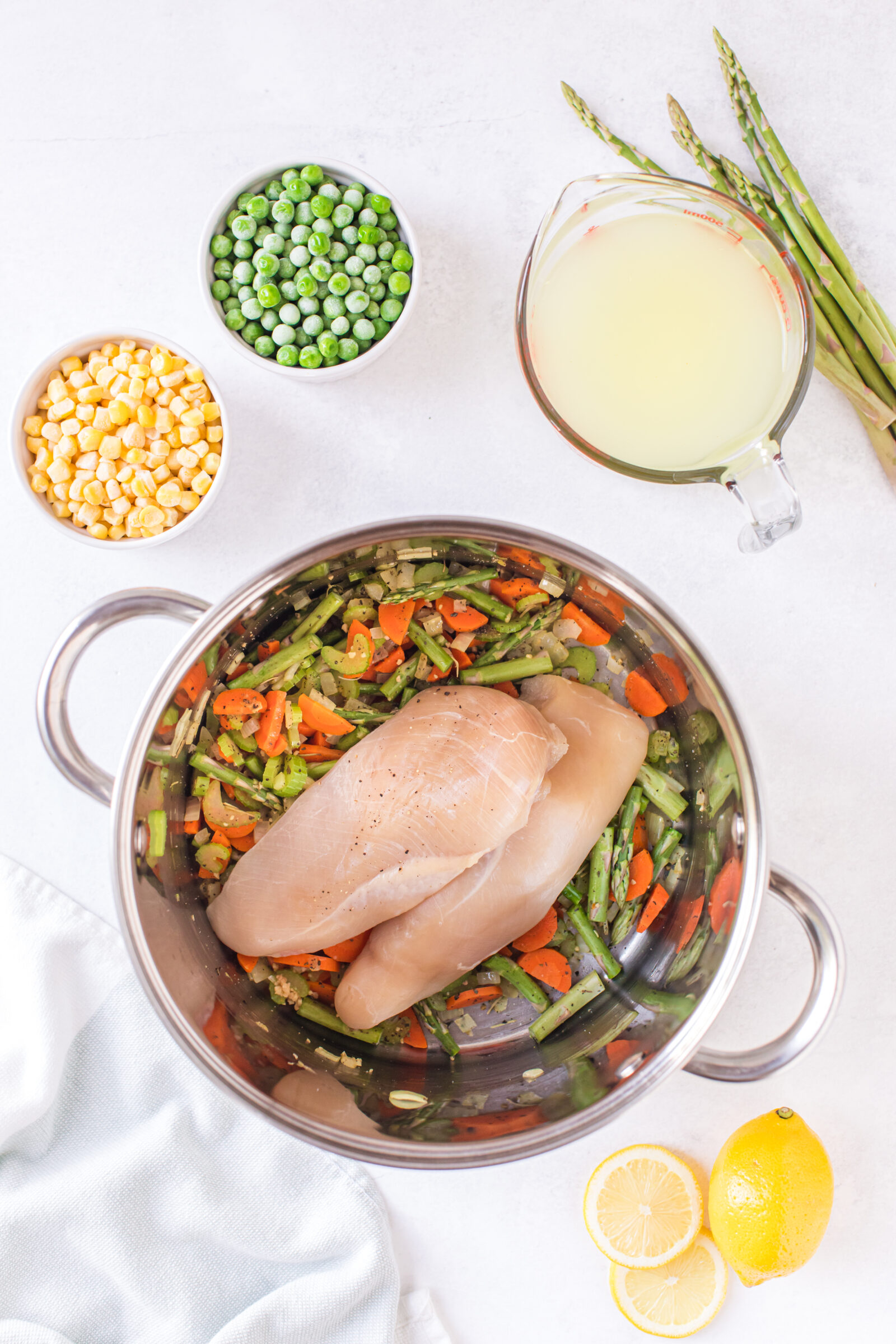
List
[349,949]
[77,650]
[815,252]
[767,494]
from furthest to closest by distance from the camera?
[349,949] < [815,252] < [767,494] < [77,650]

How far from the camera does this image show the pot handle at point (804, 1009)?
1519 millimetres

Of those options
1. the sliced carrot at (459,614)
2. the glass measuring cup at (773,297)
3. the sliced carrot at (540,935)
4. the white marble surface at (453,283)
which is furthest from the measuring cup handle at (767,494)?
the sliced carrot at (540,935)

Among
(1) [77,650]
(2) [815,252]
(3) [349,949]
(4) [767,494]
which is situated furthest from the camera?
(3) [349,949]

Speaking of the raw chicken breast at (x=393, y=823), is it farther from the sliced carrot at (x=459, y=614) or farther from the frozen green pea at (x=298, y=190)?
the frozen green pea at (x=298, y=190)

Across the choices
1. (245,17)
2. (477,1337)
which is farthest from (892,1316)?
(245,17)

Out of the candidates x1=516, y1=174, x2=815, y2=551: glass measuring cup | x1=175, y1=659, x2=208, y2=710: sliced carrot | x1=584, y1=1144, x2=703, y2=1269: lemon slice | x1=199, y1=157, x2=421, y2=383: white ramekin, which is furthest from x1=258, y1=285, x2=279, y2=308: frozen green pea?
x1=584, y1=1144, x2=703, y2=1269: lemon slice

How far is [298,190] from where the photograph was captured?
1617mm

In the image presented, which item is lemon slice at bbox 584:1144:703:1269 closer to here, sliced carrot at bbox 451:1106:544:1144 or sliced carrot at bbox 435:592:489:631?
sliced carrot at bbox 451:1106:544:1144

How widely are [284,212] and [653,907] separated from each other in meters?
1.43

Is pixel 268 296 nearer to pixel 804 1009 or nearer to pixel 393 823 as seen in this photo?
pixel 393 823

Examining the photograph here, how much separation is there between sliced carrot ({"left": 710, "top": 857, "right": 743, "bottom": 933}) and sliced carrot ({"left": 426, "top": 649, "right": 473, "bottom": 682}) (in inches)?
23.0

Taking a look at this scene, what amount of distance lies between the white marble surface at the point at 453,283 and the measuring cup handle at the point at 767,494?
19 centimetres

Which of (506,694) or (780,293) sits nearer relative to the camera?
(780,293)

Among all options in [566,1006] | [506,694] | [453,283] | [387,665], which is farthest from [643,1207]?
[453,283]
